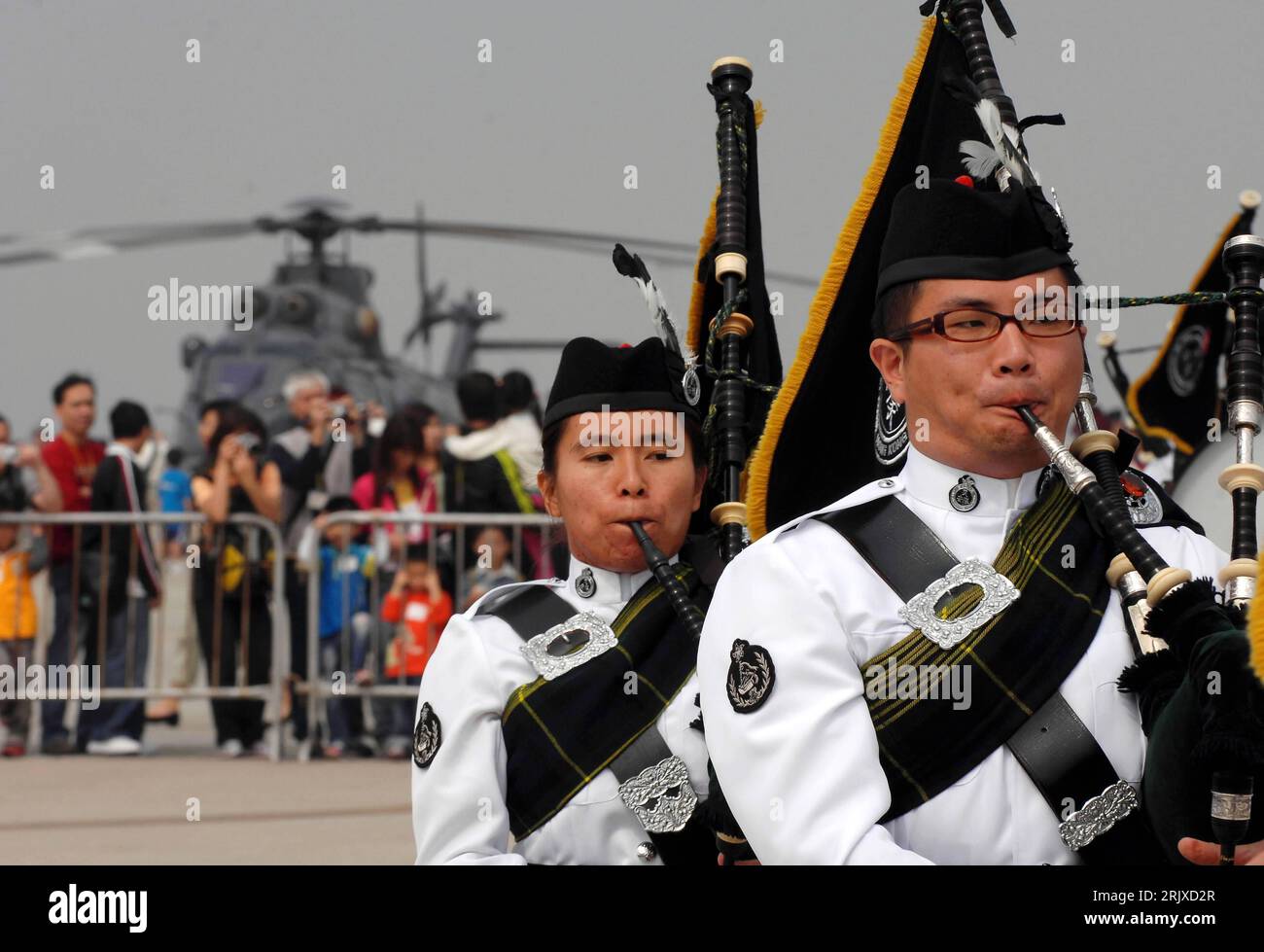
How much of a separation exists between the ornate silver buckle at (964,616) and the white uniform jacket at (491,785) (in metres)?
0.87

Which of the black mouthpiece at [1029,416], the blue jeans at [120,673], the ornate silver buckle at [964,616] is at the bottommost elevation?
the blue jeans at [120,673]

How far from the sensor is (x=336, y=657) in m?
9.62

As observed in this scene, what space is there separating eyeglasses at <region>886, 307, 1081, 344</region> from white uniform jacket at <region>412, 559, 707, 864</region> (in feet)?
3.55

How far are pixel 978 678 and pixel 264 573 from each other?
7.57m

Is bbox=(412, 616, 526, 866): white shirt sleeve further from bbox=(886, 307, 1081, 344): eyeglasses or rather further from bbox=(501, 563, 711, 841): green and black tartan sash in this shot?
bbox=(886, 307, 1081, 344): eyeglasses

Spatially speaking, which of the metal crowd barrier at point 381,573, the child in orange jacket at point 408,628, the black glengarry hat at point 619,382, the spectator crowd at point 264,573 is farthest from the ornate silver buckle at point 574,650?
the child in orange jacket at point 408,628

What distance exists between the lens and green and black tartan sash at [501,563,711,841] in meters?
3.48

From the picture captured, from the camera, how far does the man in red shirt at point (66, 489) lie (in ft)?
31.8

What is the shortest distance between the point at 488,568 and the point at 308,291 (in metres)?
33.0

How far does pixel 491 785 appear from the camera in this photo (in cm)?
341

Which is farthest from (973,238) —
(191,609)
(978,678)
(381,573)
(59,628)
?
(59,628)

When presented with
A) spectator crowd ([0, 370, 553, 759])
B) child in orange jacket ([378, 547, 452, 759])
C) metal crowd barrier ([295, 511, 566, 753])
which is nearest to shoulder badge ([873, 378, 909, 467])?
spectator crowd ([0, 370, 553, 759])

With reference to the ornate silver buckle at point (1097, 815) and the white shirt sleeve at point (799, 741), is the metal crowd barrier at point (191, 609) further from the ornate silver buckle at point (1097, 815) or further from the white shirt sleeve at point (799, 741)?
the ornate silver buckle at point (1097, 815)
